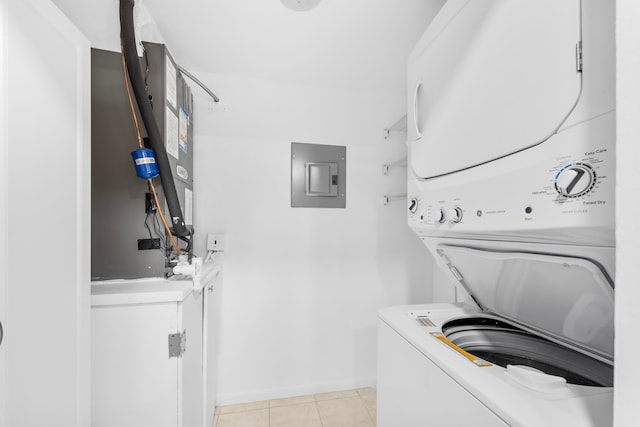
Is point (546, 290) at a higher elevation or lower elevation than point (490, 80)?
lower

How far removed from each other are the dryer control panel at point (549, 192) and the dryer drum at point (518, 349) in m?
0.53

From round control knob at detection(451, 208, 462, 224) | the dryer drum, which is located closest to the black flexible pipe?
round control knob at detection(451, 208, 462, 224)

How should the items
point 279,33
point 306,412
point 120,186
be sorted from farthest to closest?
point 306,412 → point 279,33 → point 120,186

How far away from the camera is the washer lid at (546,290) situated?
0.70 meters

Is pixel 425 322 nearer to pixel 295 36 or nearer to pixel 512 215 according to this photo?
pixel 512 215

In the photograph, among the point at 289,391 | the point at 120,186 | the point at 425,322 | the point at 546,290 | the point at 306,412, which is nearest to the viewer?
the point at 546,290

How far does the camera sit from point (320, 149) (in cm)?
235

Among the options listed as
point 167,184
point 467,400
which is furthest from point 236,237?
point 467,400

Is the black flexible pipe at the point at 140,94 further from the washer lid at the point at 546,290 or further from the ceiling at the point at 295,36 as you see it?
the washer lid at the point at 546,290

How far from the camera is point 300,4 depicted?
1.48 metres

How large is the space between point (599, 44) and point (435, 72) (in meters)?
0.56
